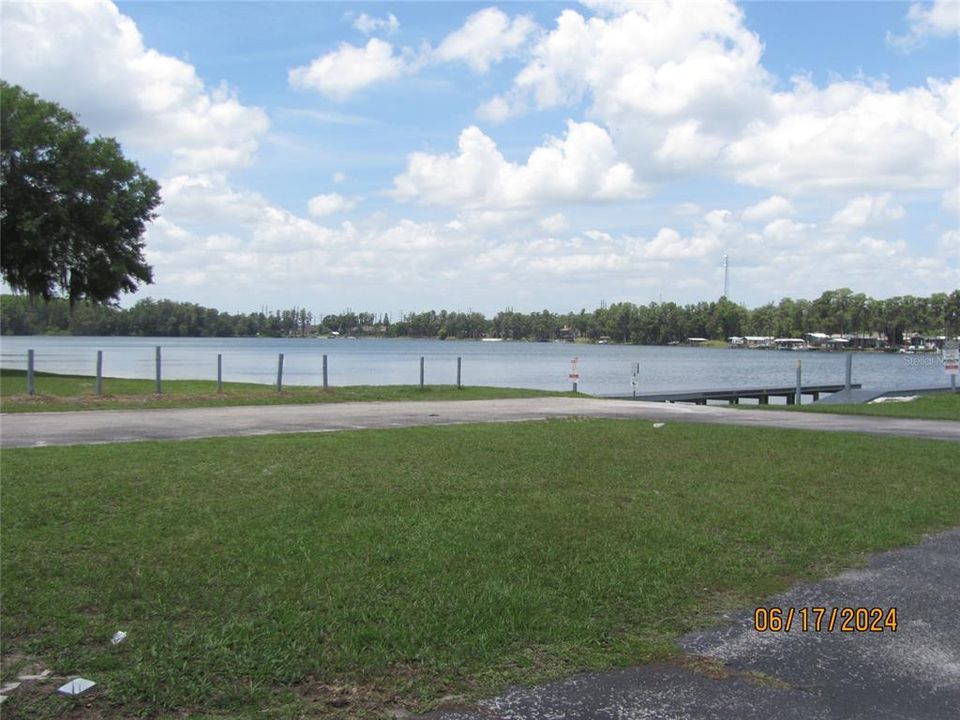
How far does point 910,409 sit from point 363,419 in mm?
13958

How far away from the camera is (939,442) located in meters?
14.1

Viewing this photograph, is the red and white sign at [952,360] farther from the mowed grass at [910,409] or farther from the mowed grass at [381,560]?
the mowed grass at [381,560]

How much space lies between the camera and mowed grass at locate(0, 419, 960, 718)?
423 centimetres

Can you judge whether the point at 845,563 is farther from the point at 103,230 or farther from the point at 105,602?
the point at 103,230

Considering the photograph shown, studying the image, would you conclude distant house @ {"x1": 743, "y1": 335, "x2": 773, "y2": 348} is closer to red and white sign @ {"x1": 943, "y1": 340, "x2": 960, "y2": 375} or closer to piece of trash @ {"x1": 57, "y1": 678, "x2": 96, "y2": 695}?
red and white sign @ {"x1": 943, "y1": 340, "x2": 960, "y2": 375}

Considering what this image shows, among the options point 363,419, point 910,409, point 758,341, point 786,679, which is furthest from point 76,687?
point 758,341

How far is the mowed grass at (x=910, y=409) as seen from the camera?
20.3 metres

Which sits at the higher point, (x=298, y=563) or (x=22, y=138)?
(x=22, y=138)

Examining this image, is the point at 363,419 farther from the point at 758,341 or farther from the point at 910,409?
the point at 758,341

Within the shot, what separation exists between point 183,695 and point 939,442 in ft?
43.8

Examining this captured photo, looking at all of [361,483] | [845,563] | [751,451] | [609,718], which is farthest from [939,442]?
[609,718]

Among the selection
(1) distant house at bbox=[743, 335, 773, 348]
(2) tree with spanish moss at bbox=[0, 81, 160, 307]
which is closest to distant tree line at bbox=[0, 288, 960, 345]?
(1) distant house at bbox=[743, 335, 773, 348]

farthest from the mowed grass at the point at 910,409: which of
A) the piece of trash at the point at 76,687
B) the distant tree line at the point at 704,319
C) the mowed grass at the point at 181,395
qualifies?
the distant tree line at the point at 704,319

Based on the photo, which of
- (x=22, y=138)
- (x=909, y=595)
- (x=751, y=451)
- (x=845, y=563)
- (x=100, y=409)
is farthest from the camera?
(x=22, y=138)
